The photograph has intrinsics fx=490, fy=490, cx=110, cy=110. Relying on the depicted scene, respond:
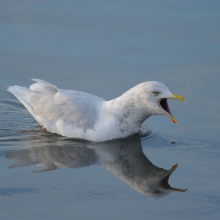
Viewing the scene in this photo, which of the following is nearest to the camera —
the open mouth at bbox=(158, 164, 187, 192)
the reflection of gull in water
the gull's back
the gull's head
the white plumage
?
the open mouth at bbox=(158, 164, 187, 192)

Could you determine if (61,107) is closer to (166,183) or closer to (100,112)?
(100,112)

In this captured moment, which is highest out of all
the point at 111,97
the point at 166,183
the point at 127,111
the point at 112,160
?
the point at 111,97

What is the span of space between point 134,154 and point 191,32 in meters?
5.59

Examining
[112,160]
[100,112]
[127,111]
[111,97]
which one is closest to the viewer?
[112,160]

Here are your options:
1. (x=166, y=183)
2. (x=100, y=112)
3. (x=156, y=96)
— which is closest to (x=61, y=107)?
(x=100, y=112)

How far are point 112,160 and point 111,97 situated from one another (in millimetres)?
2607

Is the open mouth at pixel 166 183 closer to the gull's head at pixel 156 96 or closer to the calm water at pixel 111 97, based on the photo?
the calm water at pixel 111 97

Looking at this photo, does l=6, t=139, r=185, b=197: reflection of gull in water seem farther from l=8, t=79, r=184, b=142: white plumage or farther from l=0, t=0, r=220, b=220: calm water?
l=8, t=79, r=184, b=142: white plumage

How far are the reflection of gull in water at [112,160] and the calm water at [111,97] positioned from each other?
2cm

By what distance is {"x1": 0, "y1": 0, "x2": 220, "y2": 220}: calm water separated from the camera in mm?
6250

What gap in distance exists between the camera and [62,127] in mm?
8484

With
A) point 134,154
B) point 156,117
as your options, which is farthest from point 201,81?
point 134,154

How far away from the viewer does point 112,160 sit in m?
7.53

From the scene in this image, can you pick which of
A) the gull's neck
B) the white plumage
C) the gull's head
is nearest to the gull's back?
the white plumage
